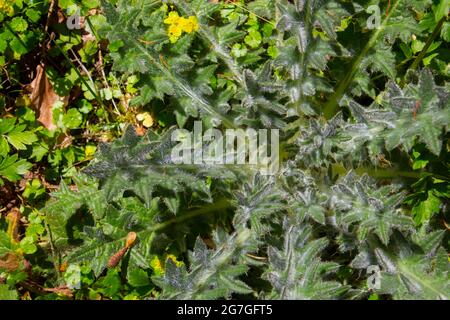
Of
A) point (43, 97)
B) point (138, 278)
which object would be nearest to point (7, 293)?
point (138, 278)

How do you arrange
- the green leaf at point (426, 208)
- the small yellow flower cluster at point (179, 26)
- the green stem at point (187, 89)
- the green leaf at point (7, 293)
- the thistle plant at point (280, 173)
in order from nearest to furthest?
1. the thistle plant at point (280, 173)
2. the green leaf at point (426, 208)
3. the green stem at point (187, 89)
4. the small yellow flower cluster at point (179, 26)
5. the green leaf at point (7, 293)

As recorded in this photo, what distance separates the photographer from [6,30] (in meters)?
4.02

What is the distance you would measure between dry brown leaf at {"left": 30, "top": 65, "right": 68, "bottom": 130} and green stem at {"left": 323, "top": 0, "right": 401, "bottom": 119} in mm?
1959

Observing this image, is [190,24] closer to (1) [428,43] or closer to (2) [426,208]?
(1) [428,43]

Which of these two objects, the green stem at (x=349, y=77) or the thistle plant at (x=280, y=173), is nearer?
the thistle plant at (x=280, y=173)

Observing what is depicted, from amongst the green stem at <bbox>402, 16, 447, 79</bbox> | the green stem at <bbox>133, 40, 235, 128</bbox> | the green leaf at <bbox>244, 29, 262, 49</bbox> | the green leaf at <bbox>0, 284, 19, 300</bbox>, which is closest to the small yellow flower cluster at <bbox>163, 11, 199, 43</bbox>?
the green stem at <bbox>133, 40, 235, 128</bbox>

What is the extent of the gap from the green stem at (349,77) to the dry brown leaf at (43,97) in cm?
196


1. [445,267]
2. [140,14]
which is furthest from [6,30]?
[445,267]

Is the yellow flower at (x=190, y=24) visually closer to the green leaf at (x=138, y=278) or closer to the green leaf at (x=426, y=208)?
the green leaf at (x=138, y=278)

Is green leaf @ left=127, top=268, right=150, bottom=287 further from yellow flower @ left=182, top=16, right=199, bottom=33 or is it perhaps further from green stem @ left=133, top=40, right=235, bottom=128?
yellow flower @ left=182, top=16, right=199, bottom=33

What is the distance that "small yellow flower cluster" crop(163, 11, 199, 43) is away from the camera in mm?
3551

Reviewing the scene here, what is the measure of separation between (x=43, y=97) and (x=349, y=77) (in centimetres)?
219

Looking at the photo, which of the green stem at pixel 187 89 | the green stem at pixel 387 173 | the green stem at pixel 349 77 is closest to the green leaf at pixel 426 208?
the green stem at pixel 387 173

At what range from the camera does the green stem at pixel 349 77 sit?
135 inches
